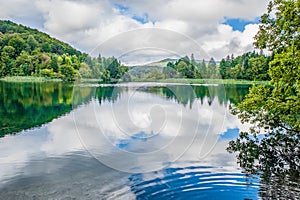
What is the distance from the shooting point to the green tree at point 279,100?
9664 millimetres

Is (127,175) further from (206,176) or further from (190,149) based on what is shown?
(190,149)

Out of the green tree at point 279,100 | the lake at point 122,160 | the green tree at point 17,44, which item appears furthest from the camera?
the green tree at point 17,44

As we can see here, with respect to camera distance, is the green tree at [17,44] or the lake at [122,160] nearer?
the lake at [122,160]

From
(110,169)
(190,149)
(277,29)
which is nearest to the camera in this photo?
(110,169)

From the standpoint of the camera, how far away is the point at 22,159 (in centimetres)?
1077

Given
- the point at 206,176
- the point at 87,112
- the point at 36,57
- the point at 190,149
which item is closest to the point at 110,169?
the point at 206,176

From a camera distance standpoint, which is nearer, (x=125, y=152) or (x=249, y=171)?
(x=249, y=171)

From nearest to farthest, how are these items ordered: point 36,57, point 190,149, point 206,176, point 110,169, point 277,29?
point 206,176 < point 110,169 < point 277,29 < point 190,149 < point 36,57

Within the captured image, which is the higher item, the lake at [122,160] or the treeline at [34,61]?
the treeline at [34,61]

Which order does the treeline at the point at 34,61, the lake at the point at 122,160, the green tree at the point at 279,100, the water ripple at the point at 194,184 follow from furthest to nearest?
the treeline at the point at 34,61 → the green tree at the point at 279,100 → the lake at the point at 122,160 → the water ripple at the point at 194,184

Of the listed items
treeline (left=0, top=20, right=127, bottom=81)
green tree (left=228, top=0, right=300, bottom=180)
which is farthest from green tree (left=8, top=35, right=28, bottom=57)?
green tree (left=228, top=0, right=300, bottom=180)

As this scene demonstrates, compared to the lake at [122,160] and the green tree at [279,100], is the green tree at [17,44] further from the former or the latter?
the green tree at [279,100]

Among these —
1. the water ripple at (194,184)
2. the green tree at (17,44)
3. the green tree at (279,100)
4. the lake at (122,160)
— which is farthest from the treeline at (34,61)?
the water ripple at (194,184)

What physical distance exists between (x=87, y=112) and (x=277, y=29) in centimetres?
1652
